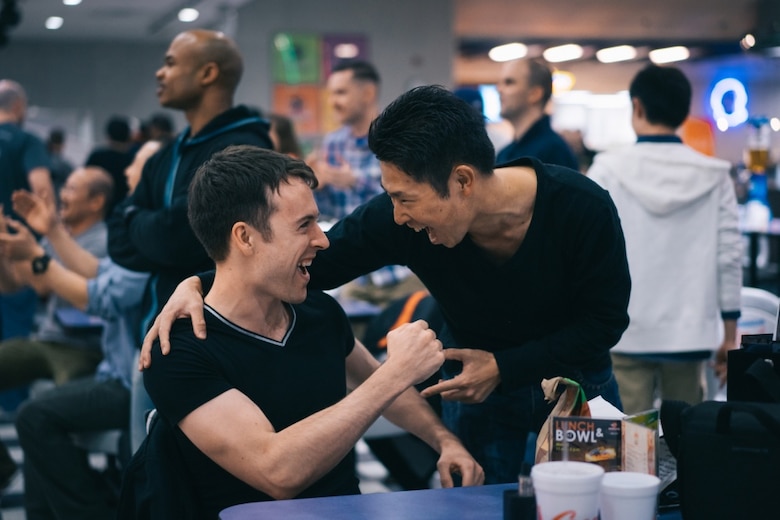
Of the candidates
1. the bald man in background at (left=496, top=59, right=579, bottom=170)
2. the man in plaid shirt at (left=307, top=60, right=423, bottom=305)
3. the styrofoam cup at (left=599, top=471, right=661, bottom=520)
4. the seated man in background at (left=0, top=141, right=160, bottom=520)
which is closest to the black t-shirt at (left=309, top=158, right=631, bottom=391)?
the styrofoam cup at (left=599, top=471, right=661, bottom=520)

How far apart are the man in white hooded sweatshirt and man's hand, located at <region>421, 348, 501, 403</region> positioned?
4.49 feet

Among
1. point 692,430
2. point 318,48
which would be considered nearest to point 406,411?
point 692,430

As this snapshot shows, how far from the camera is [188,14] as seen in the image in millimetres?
12891

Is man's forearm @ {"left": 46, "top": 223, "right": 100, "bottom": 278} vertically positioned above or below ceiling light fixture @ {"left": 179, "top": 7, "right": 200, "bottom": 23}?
below

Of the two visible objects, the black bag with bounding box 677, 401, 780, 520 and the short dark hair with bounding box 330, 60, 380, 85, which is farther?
the short dark hair with bounding box 330, 60, 380, 85

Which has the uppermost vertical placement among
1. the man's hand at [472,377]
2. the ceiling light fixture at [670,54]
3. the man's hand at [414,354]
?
the ceiling light fixture at [670,54]

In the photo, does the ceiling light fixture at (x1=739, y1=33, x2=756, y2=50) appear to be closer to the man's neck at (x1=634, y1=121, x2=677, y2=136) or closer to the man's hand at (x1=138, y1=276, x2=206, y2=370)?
the man's neck at (x1=634, y1=121, x2=677, y2=136)

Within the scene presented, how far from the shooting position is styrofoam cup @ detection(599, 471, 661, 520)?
132cm

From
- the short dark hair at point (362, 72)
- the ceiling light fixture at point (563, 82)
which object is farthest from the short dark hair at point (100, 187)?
the ceiling light fixture at point (563, 82)

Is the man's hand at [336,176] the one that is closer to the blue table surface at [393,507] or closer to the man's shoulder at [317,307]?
the man's shoulder at [317,307]

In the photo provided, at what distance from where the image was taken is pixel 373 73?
187 inches

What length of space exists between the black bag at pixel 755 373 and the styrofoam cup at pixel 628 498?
0.96 feet

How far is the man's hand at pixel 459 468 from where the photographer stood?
6.25 feet

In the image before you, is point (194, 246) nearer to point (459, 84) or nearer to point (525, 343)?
point (525, 343)
